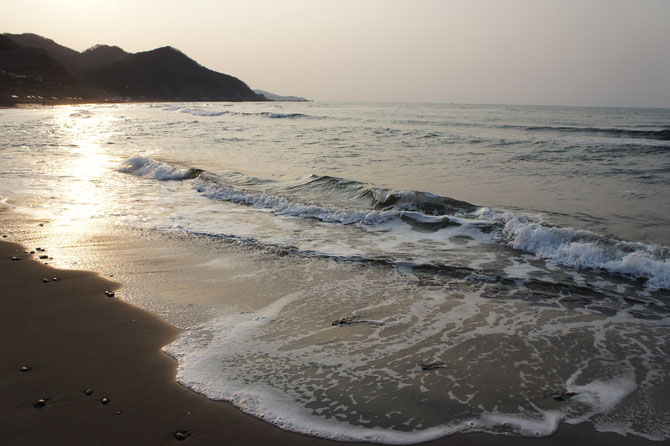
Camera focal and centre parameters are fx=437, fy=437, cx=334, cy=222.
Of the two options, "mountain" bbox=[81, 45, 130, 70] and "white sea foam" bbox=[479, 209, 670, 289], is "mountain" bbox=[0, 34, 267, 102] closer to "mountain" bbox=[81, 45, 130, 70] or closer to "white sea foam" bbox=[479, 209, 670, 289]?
"mountain" bbox=[81, 45, 130, 70]

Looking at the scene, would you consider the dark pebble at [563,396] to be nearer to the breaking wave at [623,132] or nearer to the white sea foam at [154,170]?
the white sea foam at [154,170]

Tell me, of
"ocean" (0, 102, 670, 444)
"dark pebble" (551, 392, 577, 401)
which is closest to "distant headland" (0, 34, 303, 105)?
"ocean" (0, 102, 670, 444)

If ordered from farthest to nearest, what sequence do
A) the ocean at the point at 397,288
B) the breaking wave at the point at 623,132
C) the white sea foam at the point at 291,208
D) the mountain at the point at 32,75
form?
the mountain at the point at 32,75 → the breaking wave at the point at 623,132 → the white sea foam at the point at 291,208 → the ocean at the point at 397,288

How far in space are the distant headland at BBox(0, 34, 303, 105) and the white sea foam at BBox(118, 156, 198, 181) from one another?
206 ft

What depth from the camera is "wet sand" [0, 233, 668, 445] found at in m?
2.56

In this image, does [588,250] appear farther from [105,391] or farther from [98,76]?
[98,76]

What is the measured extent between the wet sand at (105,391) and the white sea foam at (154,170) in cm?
911

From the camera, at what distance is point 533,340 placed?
12.7 ft

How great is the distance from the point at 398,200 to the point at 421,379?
21.8 feet

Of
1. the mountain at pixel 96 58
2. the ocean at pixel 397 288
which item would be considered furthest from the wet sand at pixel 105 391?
the mountain at pixel 96 58

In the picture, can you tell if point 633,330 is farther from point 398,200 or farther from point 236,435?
point 398,200

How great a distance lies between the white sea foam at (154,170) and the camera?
13.2 meters

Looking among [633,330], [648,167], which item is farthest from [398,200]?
[648,167]

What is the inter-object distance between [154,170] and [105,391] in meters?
11.8
